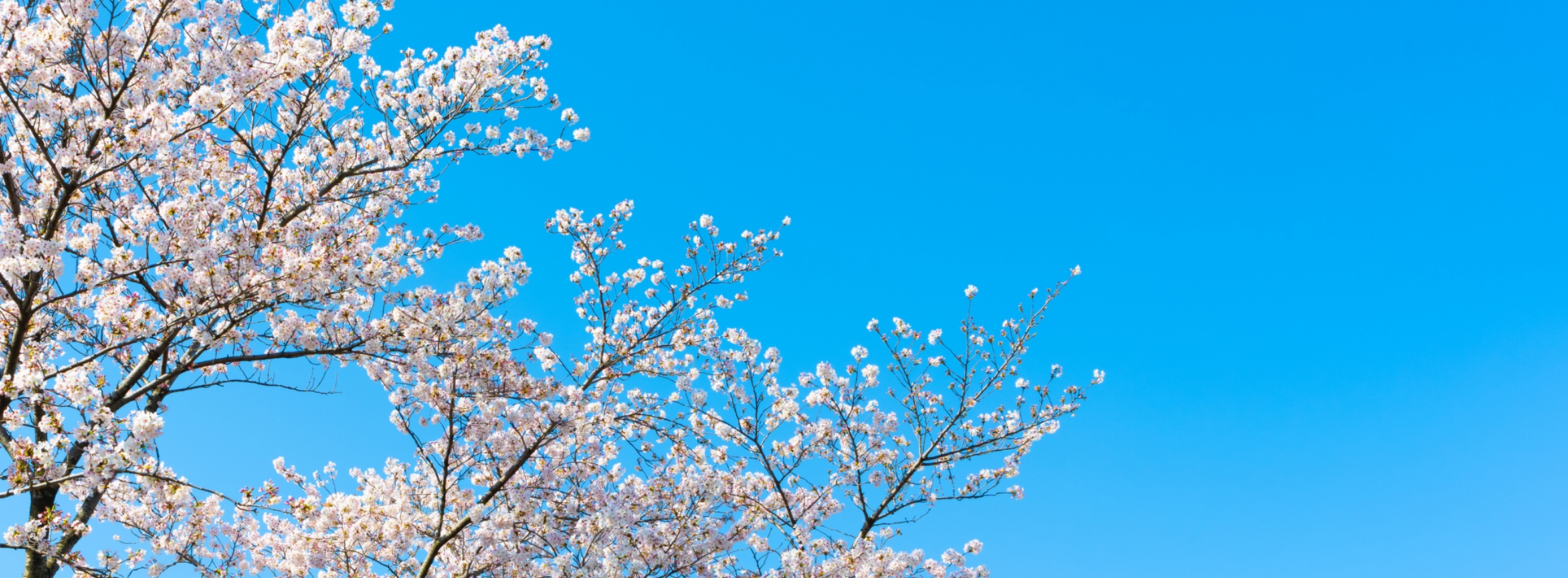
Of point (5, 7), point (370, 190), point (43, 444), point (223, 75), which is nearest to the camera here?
point (43, 444)

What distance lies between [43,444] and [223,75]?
135 inches

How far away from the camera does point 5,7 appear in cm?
821

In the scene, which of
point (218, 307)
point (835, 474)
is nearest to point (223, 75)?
point (218, 307)

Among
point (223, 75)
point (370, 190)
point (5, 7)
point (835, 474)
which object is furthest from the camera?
point (835, 474)

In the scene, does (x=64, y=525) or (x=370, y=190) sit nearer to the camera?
(x=64, y=525)


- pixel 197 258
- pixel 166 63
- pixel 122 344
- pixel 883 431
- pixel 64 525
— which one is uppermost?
pixel 166 63

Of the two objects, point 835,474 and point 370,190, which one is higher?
point 370,190

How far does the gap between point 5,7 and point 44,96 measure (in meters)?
0.75

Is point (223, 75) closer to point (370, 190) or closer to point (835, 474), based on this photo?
point (370, 190)

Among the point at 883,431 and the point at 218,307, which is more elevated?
the point at 883,431

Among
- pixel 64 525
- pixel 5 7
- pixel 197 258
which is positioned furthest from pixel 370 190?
pixel 64 525

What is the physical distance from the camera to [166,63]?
8.93 m

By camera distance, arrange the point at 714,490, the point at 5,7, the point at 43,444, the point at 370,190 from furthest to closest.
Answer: the point at 714,490
the point at 370,190
the point at 5,7
the point at 43,444

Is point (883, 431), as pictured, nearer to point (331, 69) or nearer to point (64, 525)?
point (331, 69)
